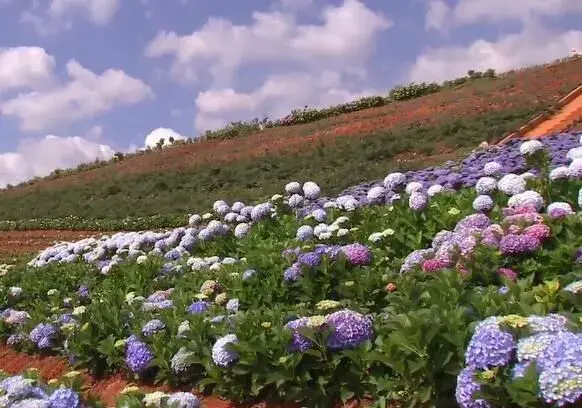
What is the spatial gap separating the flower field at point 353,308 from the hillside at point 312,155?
855 centimetres

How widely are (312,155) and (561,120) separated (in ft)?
26.2

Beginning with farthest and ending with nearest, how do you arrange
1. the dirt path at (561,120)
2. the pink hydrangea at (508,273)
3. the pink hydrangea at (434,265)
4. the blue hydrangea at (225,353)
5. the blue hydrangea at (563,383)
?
1. the dirt path at (561,120)
2. the pink hydrangea at (434,265)
3. the pink hydrangea at (508,273)
4. the blue hydrangea at (225,353)
5. the blue hydrangea at (563,383)

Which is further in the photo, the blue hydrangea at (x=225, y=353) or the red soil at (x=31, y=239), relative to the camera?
the red soil at (x=31, y=239)

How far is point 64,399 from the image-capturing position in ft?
10.1

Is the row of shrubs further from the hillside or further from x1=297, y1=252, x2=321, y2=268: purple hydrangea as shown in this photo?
x1=297, y1=252, x2=321, y2=268: purple hydrangea

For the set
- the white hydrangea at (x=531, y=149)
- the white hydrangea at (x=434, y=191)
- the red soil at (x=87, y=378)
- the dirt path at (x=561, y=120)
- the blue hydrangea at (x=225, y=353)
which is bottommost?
the red soil at (x=87, y=378)

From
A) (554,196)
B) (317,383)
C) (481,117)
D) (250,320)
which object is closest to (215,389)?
(250,320)

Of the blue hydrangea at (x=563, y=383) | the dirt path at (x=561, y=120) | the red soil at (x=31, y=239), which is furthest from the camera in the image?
the dirt path at (x=561, y=120)

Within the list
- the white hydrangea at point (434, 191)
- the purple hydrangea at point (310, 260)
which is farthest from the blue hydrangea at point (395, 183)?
the purple hydrangea at point (310, 260)

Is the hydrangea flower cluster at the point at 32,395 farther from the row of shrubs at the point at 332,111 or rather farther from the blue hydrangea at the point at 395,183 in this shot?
the row of shrubs at the point at 332,111

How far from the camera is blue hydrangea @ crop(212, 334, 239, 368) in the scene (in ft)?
13.4

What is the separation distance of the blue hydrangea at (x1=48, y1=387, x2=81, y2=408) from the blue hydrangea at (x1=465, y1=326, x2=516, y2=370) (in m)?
1.55

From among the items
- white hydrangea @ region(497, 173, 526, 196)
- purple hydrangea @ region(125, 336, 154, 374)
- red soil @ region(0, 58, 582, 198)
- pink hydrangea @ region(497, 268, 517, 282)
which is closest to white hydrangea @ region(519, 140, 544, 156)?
white hydrangea @ region(497, 173, 526, 196)

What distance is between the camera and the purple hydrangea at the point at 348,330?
376cm
